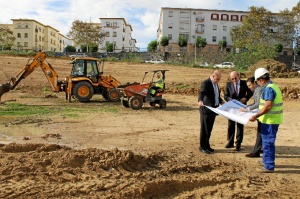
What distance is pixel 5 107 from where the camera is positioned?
14.9m

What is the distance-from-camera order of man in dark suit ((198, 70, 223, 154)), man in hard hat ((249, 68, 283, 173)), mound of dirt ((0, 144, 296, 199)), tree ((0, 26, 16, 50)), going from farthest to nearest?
tree ((0, 26, 16, 50)), man in dark suit ((198, 70, 223, 154)), man in hard hat ((249, 68, 283, 173)), mound of dirt ((0, 144, 296, 199))

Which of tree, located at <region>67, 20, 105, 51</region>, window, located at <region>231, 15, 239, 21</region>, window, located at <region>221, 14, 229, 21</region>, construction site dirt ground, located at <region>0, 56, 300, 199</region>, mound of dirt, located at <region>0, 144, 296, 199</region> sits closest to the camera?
mound of dirt, located at <region>0, 144, 296, 199</region>

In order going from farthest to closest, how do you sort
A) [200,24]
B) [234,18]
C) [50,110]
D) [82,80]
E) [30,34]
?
[30,34], [234,18], [200,24], [82,80], [50,110]

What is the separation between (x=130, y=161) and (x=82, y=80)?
12.0 meters

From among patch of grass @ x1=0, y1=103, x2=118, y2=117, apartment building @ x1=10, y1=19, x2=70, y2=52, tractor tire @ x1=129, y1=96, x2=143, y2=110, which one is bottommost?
patch of grass @ x1=0, y1=103, x2=118, y2=117

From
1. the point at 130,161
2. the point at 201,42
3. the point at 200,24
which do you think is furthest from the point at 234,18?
the point at 130,161

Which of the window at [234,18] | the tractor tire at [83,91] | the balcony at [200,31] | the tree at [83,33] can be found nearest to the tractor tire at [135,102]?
the tractor tire at [83,91]

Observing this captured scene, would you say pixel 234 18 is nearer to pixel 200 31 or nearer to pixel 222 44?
pixel 200 31

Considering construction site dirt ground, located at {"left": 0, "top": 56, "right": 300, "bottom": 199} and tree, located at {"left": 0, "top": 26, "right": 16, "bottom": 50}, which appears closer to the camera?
construction site dirt ground, located at {"left": 0, "top": 56, "right": 300, "bottom": 199}

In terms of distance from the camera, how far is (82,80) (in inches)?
702

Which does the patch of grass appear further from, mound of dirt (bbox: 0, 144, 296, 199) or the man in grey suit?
the man in grey suit

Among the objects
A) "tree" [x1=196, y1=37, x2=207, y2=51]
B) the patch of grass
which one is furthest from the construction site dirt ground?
"tree" [x1=196, y1=37, x2=207, y2=51]

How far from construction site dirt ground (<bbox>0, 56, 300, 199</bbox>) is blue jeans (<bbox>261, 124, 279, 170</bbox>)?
215 millimetres

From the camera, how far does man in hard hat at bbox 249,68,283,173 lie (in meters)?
6.29
